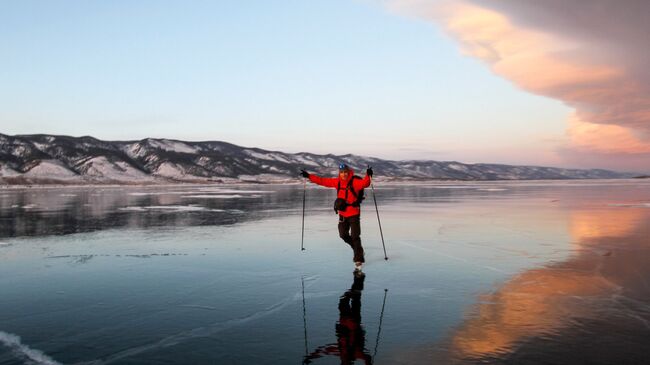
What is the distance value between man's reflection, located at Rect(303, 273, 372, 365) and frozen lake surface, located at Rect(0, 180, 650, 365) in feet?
0.08

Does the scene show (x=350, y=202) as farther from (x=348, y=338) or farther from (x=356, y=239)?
(x=348, y=338)

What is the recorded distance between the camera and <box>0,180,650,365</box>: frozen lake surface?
5672 mm

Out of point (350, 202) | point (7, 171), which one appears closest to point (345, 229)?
point (350, 202)

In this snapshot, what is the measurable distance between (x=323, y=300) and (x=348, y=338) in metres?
1.98

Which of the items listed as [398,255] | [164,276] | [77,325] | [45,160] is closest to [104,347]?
[77,325]

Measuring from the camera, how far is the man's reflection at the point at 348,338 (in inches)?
216

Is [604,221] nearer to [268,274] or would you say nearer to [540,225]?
[540,225]

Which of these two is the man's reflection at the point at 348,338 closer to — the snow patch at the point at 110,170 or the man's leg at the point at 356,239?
the man's leg at the point at 356,239

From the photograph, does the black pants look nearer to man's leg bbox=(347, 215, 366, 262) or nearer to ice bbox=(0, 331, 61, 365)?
man's leg bbox=(347, 215, 366, 262)

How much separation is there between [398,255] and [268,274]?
3899mm

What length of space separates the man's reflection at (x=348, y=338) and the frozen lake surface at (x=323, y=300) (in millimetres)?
25

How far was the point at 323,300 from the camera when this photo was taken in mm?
8078

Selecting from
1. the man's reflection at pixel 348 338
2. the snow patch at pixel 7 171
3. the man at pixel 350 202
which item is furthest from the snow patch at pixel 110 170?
the man's reflection at pixel 348 338

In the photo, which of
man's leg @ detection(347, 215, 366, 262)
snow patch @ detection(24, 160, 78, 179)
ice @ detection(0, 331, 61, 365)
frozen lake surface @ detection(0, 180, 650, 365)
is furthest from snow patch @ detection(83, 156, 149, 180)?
ice @ detection(0, 331, 61, 365)
